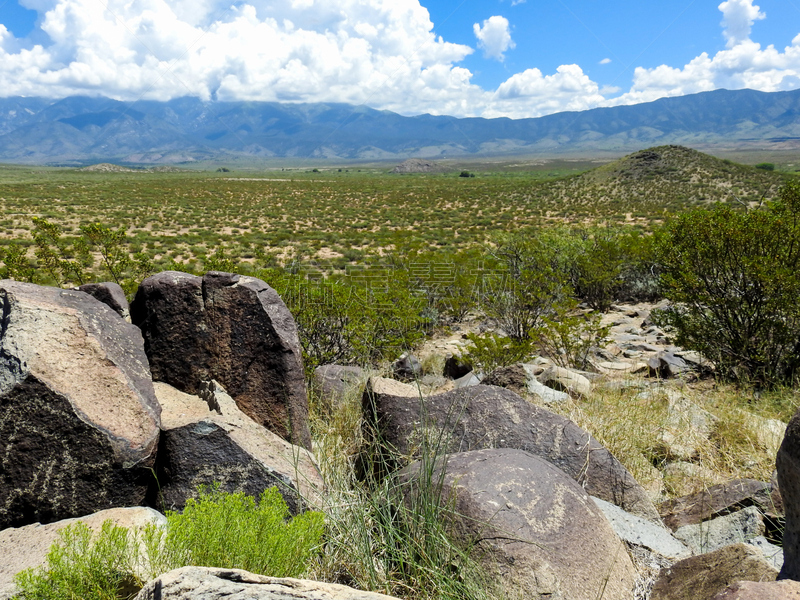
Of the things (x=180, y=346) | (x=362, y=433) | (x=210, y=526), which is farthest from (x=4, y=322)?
(x=362, y=433)

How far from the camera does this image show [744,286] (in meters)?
6.52

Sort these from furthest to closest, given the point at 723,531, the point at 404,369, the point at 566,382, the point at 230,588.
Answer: the point at 404,369
the point at 566,382
the point at 723,531
the point at 230,588

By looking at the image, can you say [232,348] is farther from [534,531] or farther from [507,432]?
[534,531]

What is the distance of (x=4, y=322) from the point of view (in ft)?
8.86

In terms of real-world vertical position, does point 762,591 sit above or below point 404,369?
above

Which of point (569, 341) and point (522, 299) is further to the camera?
point (522, 299)

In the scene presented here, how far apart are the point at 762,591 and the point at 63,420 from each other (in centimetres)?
284

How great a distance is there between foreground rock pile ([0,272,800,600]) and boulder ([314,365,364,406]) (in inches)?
34.8

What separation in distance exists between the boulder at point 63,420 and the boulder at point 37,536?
0.10 m

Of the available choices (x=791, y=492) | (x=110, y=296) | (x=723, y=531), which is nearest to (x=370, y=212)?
(x=110, y=296)

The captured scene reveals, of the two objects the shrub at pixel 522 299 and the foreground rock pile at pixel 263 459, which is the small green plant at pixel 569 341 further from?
the foreground rock pile at pixel 263 459

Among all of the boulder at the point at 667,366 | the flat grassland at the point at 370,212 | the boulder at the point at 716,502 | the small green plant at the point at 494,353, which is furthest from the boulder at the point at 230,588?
the flat grassland at the point at 370,212

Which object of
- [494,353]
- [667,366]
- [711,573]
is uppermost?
[711,573]

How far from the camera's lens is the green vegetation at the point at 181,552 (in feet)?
6.38
